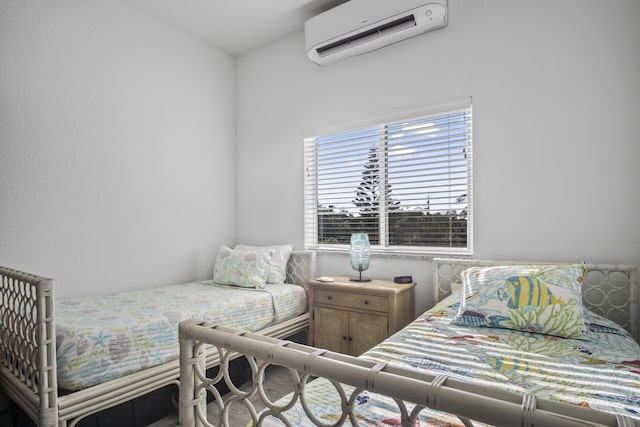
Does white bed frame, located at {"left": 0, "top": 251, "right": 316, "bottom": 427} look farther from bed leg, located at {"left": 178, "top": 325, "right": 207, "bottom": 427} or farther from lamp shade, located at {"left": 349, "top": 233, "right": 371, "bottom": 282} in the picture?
lamp shade, located at {"left": 349, "top": 233, "right": 371, "bottom": 282}

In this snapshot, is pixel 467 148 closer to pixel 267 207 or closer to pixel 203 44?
pixel 267 207

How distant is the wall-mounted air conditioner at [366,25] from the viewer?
8.28 ft

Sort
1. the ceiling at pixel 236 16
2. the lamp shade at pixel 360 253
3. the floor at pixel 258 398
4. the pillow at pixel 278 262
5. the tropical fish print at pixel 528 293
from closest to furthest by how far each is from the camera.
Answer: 1. the tropical fish print at pixel 528 293
2. the floor at pixel 258 398
3. the lamp shade at pixel 360 253
4. the ceiling at pixel 236 16
5. the pillow at pixel 278 262

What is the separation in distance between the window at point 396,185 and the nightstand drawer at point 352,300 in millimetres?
537

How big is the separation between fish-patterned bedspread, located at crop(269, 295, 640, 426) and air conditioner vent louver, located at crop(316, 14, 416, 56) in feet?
6.68

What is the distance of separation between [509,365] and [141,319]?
1.82 m

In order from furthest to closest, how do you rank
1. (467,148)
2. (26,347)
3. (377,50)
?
(377,50) → (467,148) → (26,347)

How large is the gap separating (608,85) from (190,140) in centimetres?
313

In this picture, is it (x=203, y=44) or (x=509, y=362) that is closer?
(x=509, y=362)

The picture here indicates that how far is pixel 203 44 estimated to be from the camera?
3561 mm

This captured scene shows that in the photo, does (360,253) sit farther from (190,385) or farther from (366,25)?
(190,385)

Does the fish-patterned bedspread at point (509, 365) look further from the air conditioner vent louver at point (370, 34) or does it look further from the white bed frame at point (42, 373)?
the air conditioner vent louver at point (370, 34)

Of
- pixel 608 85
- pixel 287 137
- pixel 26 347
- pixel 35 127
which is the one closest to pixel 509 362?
pixel 608 85

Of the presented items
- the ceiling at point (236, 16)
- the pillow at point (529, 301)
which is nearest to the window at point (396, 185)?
the pillow at point (529, 301)
